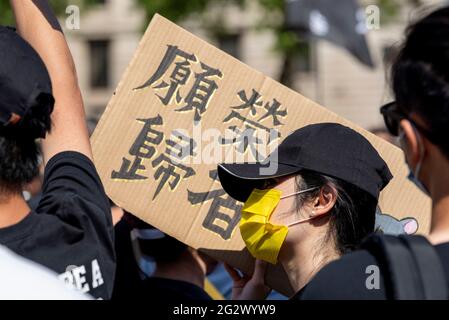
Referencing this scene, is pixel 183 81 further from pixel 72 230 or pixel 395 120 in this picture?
pixel 395 120

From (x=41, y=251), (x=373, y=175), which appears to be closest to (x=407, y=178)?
(x=373, y=175)

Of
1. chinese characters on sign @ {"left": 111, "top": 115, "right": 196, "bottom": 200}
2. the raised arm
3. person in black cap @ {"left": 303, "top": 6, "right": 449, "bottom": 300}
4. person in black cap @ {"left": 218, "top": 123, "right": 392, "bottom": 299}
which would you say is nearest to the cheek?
person in black cap @ {"left": 218, "top": 123, "right": 392, "bottom": 299}

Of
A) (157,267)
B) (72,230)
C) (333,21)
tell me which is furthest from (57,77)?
(333,21)

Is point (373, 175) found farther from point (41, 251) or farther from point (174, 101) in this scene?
point (41, 251)

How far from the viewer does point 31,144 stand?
2066 mm

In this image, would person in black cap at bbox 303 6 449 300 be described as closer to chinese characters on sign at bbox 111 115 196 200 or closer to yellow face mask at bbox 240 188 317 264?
yellow face mask at bbox 240 188 317 264

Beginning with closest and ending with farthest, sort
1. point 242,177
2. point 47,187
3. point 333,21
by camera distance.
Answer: point 47,187
point 242,177
point 333,21

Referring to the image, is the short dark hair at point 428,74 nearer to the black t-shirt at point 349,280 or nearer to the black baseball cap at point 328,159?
the black t-shirt at point 349,280

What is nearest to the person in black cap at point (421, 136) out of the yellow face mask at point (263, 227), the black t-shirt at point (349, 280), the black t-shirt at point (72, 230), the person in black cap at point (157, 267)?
the black t-shirt at point (349, 280)

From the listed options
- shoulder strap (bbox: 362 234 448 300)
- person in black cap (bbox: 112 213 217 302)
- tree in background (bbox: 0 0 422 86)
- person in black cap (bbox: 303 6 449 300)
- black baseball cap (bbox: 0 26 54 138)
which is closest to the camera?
shoulder strap (bbox: 362 234 448 300)

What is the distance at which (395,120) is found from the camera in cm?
189

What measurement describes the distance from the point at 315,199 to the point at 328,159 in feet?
0.44

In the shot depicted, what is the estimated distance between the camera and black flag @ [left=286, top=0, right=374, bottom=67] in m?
8.56

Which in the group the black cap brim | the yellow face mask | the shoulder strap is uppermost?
the shoulder strap
